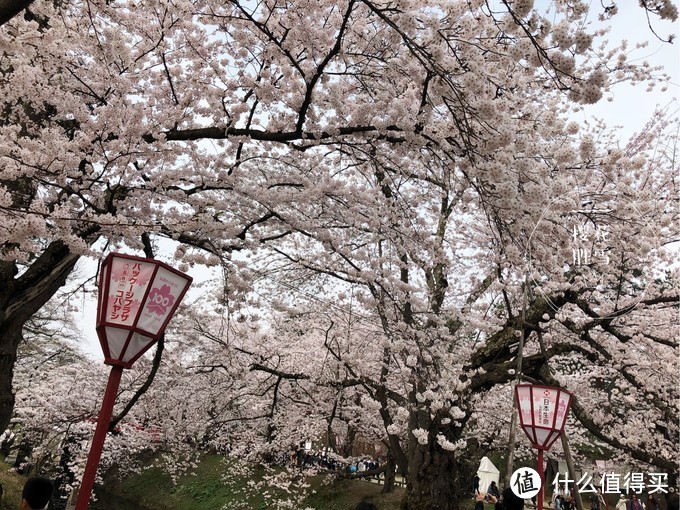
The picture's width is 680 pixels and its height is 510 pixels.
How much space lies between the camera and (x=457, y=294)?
1109cm

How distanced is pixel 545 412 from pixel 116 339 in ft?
16.3

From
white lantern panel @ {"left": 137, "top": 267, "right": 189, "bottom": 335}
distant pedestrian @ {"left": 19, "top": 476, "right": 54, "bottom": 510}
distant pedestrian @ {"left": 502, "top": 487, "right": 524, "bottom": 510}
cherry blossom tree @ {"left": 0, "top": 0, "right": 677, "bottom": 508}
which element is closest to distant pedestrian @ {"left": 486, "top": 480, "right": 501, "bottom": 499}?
cherry blossom tree @ {"left": 0, "top": 0, "right": 677, "bottom": 508}

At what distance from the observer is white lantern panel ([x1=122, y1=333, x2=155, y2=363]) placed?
3.09 m

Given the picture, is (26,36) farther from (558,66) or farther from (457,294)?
(457,294)

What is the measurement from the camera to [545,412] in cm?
598

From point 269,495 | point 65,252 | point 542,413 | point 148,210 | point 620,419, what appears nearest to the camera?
point 65,252

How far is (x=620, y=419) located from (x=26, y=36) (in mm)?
13240

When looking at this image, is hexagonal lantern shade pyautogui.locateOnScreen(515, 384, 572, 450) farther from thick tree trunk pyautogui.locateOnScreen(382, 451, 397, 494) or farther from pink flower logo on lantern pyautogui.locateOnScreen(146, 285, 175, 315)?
thick tree trunk pyautogui.locateOnScreen(382, 451, 397, 494)

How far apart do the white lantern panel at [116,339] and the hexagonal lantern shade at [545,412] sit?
4.76 metres

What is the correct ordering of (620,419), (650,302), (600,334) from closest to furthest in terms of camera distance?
(650,302), (600,334), (620,419)

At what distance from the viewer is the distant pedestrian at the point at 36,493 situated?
3564mm

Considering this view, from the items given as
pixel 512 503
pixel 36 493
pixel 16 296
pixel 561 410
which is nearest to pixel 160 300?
pixel 36 493

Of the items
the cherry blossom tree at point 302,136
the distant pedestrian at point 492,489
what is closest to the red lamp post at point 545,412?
the cherry blossom tree at point 302,136

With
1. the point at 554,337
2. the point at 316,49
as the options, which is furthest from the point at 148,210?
the point at 554,337
